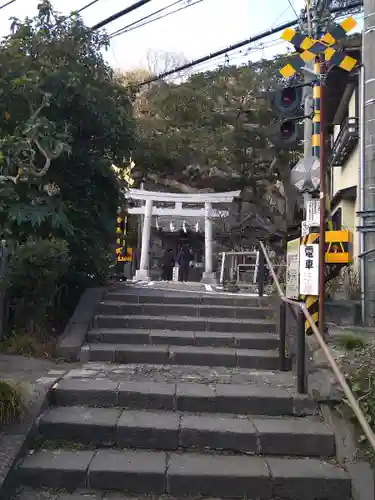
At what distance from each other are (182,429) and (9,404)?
143 cm

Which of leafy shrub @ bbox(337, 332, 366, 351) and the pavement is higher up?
leafy shrub @ bbox(337, 332, 366, 351)

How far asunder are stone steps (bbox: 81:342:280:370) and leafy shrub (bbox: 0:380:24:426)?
1731 millimetres

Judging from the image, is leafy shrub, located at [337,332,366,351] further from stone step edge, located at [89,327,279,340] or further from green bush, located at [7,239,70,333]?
green bush, located at [7,239,70,333]

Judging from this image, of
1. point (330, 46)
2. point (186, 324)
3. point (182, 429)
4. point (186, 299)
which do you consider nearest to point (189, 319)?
point (186, 324)

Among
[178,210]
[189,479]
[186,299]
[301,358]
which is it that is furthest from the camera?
[178,210]

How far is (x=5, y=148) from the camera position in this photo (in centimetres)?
574

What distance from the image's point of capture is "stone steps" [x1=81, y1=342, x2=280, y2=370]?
17.5 ft

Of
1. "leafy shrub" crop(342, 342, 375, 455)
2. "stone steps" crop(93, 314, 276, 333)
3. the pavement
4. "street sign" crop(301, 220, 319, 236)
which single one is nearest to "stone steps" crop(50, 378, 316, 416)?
the pavement

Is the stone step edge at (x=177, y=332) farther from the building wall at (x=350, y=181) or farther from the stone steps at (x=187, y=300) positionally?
the building wall at (x=350, y=181)

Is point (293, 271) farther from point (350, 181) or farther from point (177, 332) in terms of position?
point (350, 181)

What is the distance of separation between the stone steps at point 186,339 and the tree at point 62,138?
148 centimetres

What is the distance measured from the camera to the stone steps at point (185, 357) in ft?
17.5

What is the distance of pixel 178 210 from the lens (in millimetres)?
21172

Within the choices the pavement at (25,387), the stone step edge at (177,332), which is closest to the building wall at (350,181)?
the stone step edge at (177,332)
